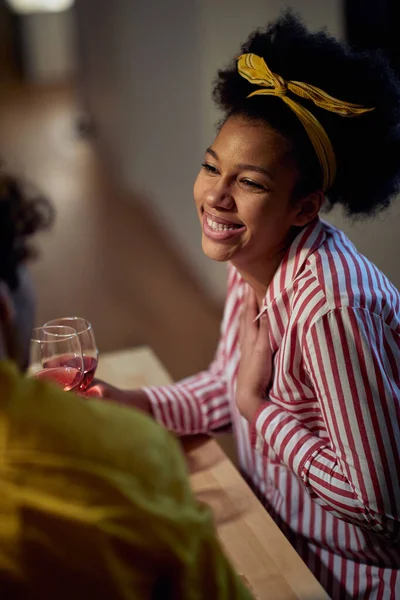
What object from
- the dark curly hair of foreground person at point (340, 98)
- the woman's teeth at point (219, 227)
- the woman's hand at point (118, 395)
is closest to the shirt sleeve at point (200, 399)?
the woman's hand at point (118, 395)

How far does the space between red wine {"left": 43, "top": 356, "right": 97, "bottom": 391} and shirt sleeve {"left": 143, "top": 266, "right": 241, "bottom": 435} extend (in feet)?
0.85

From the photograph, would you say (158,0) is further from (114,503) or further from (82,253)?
(114,503)

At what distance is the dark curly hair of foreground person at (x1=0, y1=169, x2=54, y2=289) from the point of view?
6.61ft

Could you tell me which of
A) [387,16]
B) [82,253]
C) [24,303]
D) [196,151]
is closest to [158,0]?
[196,151]

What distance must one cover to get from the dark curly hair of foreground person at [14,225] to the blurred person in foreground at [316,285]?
1.03 meters

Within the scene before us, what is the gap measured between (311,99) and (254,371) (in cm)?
46

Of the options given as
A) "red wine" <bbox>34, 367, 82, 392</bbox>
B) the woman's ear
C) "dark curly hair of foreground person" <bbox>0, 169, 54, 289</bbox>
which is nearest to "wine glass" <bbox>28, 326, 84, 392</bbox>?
"red wine" <bbox>34, 367, 82, 392</bbox>

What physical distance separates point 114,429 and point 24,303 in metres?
1.57

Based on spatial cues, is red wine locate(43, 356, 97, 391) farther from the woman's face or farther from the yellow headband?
the yellow headband

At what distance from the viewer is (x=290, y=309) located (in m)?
1.10

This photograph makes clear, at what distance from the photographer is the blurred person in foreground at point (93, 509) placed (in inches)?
20.8

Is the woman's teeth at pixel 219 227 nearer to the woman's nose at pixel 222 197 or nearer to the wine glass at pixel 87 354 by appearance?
the woman's nose at pixel 222 197

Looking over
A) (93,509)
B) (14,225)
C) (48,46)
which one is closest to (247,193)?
(93,509)

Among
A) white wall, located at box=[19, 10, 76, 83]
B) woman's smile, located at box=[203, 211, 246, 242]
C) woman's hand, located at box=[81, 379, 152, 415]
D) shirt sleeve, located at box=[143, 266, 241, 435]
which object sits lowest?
shirt sleeve, located at box=[143, 266, 241, 435]
